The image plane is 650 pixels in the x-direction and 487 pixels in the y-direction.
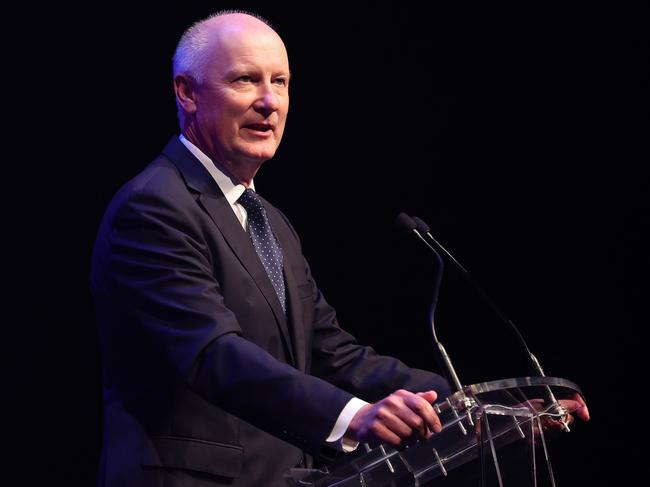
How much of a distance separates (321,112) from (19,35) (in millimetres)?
1213

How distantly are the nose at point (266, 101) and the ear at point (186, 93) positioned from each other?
182 mm

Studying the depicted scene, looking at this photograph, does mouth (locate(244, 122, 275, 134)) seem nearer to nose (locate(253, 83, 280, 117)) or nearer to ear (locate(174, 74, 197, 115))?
nose (locate(253, 83, 280, 117))

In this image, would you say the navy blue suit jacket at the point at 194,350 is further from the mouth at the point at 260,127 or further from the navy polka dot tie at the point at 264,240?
the mouth at the point at 260,127

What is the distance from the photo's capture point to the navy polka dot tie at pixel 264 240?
231 centimetres

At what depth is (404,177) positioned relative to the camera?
382 cm

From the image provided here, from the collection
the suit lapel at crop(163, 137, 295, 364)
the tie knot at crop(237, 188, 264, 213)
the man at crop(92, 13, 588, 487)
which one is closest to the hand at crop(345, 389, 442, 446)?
the man at crop(92, 13, 588, 487)

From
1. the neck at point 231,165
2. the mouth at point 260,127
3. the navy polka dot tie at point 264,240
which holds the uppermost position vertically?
the mouth at point 260,127

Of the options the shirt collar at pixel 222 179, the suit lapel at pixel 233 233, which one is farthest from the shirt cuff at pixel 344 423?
the shirt collar at pixel 222 179

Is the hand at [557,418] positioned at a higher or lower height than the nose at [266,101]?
lower

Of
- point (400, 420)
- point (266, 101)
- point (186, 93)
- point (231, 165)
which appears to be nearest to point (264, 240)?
point (231, 165)

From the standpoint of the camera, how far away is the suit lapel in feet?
7.13

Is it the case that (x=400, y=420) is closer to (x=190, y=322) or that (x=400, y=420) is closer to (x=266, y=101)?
(x=190, y=322)

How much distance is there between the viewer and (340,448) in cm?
177

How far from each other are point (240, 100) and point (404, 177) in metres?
1.52
